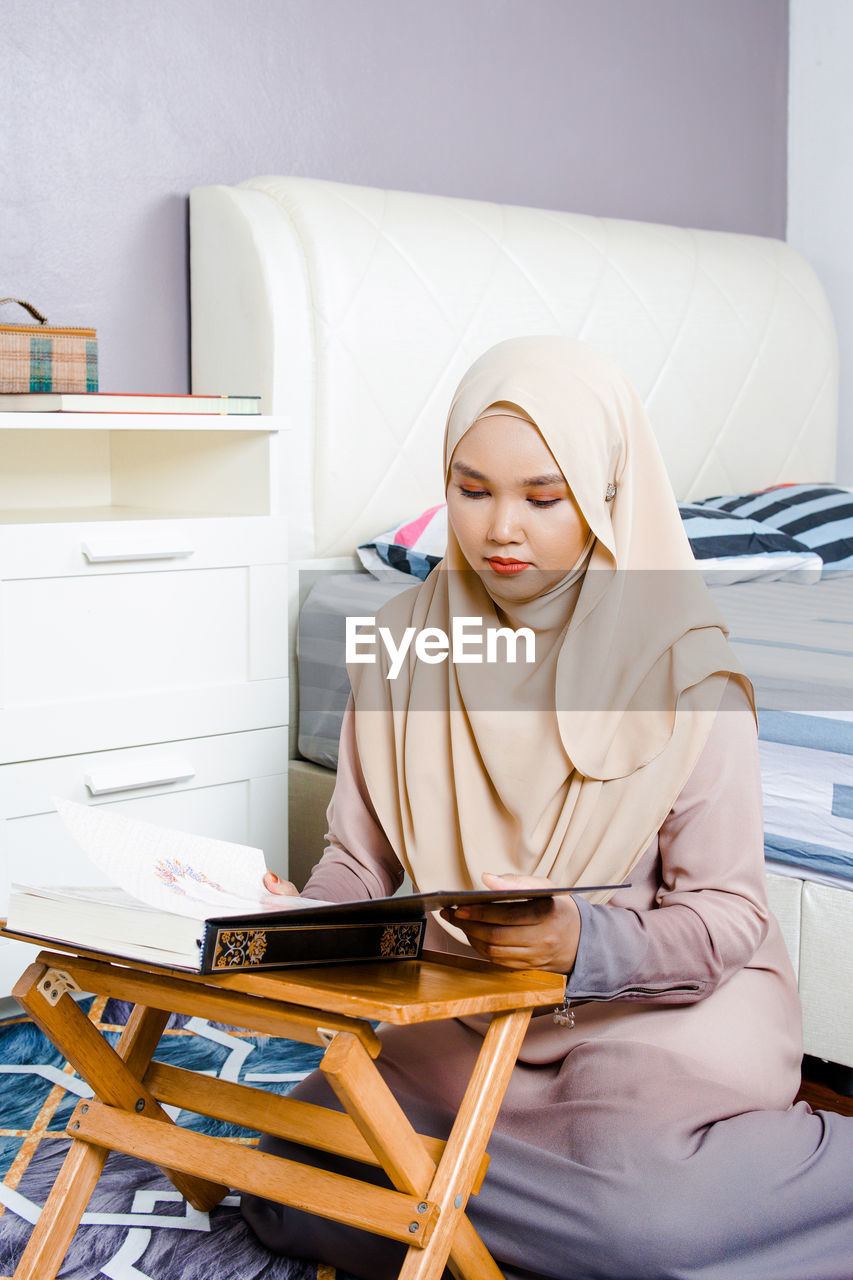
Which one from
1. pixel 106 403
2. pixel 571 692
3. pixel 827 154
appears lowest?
pixel 571 692

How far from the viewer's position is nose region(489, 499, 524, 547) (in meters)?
1.15

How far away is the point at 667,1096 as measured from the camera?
1.09m

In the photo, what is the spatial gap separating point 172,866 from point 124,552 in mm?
869

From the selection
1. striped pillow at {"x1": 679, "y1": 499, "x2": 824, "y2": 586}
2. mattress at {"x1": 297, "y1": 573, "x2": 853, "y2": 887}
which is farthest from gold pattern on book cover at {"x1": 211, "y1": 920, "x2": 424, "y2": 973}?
striped pillow at {"x1": 679, "y1": 499, "x2": 824, "y2": 586}

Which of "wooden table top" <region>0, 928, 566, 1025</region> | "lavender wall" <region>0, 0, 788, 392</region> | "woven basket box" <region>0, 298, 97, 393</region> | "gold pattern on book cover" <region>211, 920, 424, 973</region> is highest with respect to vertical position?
"lavender wall" <region>0, 0, 788, 392</region>

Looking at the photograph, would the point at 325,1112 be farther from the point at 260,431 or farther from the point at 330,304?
the point at 330,304

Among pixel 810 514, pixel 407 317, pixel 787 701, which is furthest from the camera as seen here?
pixel 810 514

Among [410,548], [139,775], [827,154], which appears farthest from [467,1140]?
[827,154]

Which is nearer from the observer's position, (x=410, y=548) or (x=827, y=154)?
(x=410, y=548)

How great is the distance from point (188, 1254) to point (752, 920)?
25.0 inches

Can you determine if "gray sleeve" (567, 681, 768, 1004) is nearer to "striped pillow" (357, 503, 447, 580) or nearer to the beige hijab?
the beige hijab

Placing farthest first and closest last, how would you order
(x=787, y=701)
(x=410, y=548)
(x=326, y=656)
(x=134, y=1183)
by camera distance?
(x=410, y=548) → (x=326, y=656) → (x=787, y=701) → (x=134, y=1183)

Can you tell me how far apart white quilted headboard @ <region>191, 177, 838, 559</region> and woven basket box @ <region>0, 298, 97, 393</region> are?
1.27 feet

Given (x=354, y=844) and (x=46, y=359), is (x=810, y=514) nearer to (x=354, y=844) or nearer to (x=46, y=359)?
(x=46, y=359)
